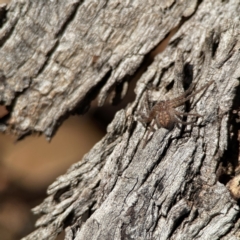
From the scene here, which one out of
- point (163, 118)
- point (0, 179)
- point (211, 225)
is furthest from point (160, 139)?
point (0, 179)

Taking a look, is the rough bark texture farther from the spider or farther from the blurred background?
the blurred background

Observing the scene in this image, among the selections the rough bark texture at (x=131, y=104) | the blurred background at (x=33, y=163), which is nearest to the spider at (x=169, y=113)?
the rough bark texture at (x=131, y=104)

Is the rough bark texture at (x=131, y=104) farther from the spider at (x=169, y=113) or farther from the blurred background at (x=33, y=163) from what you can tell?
the blurred background at (x=33, y=163)

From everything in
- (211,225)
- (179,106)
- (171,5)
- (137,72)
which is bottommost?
(211,225)

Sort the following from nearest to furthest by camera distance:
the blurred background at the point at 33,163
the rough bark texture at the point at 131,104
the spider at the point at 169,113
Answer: the rough bark texture at the point at 131,104
the spider at the point at 169,113
the blurred background at the point at 33,163

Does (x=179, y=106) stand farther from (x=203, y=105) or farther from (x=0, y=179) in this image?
(x=0, y=179)

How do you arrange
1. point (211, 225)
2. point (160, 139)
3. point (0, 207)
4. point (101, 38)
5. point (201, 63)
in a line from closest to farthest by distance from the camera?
point (211, 225)
point (160, 139)
point (201, 63)
point (101, 38)
point (0, 207)

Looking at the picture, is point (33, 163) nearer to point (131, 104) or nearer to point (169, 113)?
point (131, 104)
